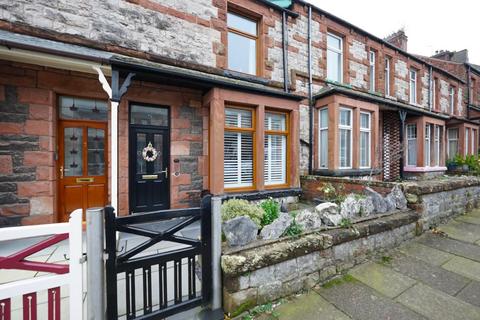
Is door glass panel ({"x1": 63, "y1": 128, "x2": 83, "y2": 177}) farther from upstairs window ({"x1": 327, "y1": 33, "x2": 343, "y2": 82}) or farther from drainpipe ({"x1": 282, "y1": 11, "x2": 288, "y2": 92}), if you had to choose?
upstairs window ({"x1": 327, "y1": 33, "x2": 343, "y2": 82})

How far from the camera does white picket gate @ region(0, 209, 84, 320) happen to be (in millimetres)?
1521

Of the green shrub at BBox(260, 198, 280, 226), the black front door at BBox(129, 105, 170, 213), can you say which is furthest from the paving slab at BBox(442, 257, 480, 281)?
the black front door at BBox(129, 105, 170, 213)

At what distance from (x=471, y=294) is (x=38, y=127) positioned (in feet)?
23.2

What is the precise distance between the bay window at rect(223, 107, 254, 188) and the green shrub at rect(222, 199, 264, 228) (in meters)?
2.67

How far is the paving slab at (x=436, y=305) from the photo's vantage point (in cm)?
218

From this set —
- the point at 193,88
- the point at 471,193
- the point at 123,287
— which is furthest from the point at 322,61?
the point at 123,287

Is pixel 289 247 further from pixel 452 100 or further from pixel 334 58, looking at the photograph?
pixel 452 100

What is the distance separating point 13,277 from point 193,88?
4.56 m

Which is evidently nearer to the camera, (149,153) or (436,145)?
(149,153)

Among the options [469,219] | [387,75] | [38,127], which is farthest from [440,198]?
[38,127]

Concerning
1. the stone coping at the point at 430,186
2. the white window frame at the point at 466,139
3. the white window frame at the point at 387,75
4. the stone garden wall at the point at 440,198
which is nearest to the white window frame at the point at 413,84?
the white window frame at the point at 387,75

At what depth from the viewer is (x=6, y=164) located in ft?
12.8

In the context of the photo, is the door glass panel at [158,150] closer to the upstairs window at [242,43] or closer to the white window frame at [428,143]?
the upstairs window at [242,43]

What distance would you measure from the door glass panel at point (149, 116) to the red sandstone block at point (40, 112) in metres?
1.43
